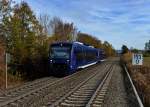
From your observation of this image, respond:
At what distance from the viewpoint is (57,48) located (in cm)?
3328

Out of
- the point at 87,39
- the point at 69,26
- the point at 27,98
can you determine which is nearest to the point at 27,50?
the point at 27,98

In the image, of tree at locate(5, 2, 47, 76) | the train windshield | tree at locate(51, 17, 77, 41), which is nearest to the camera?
the train windshield

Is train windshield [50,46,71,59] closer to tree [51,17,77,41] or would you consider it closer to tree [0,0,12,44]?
tree [0,0,12,44]

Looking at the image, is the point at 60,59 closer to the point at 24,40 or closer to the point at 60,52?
the point at 60,52

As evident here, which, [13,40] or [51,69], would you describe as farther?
[13,40]

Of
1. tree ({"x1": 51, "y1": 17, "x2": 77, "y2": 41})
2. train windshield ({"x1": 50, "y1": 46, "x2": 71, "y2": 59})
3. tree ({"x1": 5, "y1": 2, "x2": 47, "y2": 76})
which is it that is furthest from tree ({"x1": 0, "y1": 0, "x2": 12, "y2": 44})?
tree ({"x1": 51, "y1": 17, "x2": 77, "y2": 41})

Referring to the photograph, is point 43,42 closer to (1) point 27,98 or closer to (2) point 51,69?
(2) point 51,69

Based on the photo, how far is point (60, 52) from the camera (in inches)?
1303

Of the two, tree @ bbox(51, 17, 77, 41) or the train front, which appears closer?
the train front

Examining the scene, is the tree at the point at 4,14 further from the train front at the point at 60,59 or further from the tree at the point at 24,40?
the train front at the point at 60,59

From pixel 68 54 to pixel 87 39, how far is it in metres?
92.4

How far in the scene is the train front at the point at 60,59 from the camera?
107ft

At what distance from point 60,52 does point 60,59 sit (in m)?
0.80

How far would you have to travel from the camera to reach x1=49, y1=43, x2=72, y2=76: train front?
32.5 meters
